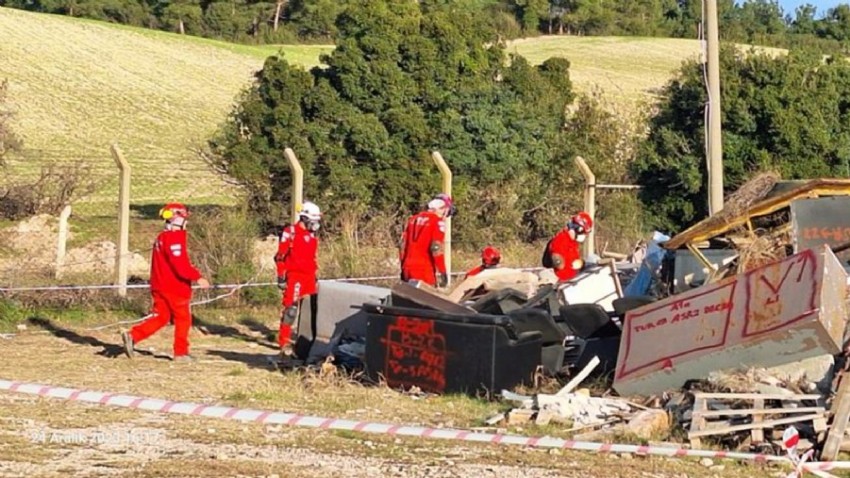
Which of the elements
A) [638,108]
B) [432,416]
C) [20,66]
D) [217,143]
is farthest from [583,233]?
[20,66]

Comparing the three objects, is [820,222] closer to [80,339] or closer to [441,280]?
[441,280]

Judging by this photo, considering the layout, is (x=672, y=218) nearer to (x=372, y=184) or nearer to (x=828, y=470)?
(x=372, y=184)

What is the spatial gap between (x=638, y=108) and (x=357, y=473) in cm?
2434

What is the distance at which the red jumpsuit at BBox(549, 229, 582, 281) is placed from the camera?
16022 mm

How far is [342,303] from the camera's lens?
14336 mm

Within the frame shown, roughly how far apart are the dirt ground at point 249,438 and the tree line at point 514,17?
55771 millimetres

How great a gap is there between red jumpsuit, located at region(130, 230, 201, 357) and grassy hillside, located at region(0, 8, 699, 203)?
13.9 meters

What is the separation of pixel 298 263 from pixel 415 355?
3.24m

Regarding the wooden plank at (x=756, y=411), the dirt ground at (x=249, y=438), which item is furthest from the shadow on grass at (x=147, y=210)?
the wooden plank at (x=756, y=411)

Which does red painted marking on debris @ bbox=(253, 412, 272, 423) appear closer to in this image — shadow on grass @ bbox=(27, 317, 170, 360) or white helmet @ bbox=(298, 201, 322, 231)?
shadow on grass @ bbox=(27, 317, 170, 360)

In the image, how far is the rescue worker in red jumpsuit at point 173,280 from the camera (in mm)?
14352

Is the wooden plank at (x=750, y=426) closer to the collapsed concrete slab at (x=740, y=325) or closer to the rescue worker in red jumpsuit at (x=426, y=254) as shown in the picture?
Result: the collapsed concrete slab at (x=740, y=325)

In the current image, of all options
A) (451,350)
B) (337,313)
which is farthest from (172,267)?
(451,350)

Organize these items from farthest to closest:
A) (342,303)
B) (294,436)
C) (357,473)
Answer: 1. (342,303)
2. (294,436)
3. (357,473)
